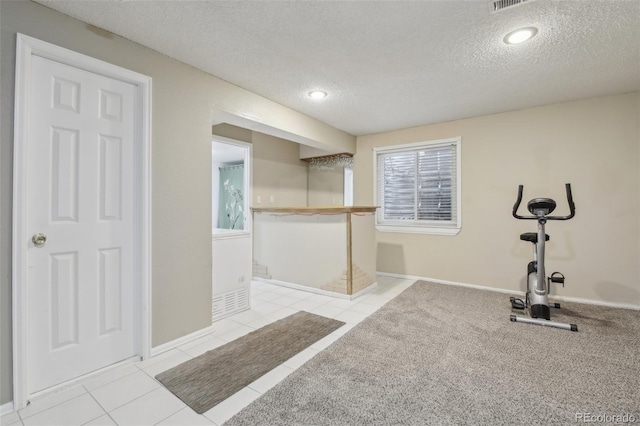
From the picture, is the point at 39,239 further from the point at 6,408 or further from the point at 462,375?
the point at 462,375

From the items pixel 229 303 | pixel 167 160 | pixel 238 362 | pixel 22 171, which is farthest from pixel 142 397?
pixel 167 160

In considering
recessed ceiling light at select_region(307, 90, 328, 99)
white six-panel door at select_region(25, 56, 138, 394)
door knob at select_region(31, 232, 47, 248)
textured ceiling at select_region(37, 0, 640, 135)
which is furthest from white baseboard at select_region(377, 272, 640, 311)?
door knob at select_region(31, 232, 47, 248)

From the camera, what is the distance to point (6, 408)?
1579 mm

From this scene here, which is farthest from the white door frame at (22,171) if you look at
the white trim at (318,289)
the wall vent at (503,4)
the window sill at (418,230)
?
the window sill at (418,230)

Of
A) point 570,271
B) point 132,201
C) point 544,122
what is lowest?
point 570,271

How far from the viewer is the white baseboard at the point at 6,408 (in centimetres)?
157

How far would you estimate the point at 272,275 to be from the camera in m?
4.17

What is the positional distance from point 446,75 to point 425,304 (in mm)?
2466

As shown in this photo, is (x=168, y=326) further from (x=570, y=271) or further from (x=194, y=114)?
(x=570, y=271)

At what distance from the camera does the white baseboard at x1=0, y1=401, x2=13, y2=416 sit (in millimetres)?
1566

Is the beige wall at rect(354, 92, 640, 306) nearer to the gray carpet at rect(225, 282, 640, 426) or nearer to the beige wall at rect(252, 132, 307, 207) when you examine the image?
the gray carpet at rect(225, 282, 640, 426)

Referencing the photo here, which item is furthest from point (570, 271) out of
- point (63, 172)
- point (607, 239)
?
point (63, 172)

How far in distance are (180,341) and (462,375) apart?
2.18 metres

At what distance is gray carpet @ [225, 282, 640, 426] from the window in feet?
5.70
